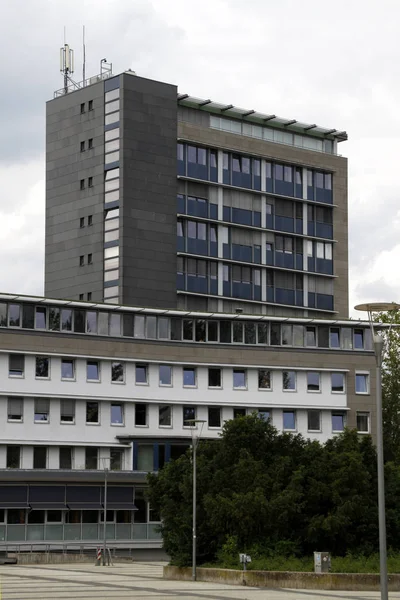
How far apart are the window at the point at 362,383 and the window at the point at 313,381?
2905mm

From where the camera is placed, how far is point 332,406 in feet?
278

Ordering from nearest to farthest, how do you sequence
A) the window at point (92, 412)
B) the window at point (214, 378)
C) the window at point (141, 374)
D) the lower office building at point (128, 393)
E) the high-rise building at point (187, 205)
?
the lower office building at point (128, 393)
the window at point (92, 412)
the window at point (141, 374)
the window at point (214, 378)
the high-rise building at point (187, 205)

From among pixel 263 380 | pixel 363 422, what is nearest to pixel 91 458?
pixel 263 380

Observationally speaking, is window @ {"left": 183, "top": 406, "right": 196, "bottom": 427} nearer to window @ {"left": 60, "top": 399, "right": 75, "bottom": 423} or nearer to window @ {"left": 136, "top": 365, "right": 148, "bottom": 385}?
window @ {"left": 136, "top": 365, "right": 148, "bottom": 385}

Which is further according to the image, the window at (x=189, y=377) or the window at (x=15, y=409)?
the window at (x=189, y=377)

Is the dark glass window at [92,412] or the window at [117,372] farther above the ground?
the window at [117,372]

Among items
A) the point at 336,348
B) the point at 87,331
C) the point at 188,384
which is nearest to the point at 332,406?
the point at 336,348

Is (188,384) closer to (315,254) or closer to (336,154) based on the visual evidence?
(315,254)

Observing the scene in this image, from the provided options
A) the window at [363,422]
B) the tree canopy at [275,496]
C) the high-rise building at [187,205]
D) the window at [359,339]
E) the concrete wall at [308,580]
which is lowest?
the concrete wall at [308,580]

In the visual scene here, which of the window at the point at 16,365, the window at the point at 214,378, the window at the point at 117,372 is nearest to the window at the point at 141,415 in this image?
the window at the point at 117,372

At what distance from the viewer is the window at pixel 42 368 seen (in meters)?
76.6

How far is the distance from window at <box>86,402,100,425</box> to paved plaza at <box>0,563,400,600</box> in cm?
2287

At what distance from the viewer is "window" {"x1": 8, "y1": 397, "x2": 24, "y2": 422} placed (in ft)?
248

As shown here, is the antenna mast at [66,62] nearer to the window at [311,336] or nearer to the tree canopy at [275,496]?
the window at [311,336]
